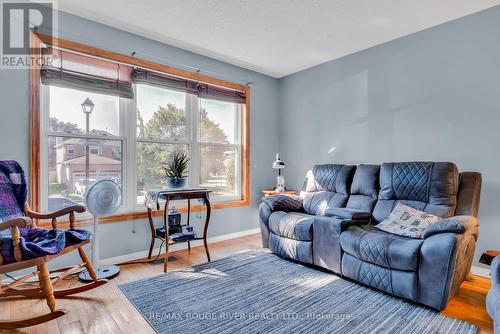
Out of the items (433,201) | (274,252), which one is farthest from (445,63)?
(274,252)

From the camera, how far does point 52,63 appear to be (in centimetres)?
254

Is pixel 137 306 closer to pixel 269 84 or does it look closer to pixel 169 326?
pixel 169 326

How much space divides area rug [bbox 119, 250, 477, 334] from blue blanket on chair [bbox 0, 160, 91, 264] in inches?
25.7

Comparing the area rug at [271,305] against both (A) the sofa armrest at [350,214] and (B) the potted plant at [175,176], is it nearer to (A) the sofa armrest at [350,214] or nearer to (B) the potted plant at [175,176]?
(A) the sofa armrest at [350,214]

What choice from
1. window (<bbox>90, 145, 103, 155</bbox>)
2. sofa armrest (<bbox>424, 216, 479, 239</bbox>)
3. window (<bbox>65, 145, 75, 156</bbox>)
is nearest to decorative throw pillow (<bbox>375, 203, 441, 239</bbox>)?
sofa armrest (<bbox>424, 216, 479, 239</bbox>)

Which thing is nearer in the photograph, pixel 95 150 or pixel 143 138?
pixel 95 150

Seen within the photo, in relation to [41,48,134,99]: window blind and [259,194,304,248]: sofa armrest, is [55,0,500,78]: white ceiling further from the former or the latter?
[259,194,304,248]: sofa armrest

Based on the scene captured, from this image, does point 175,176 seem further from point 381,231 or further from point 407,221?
point 407,221

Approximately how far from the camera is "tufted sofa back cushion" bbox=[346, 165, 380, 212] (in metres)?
2.85

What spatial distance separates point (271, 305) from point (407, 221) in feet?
4.59

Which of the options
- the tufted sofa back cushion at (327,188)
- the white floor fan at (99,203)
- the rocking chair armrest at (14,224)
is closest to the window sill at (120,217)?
the white floor fan at (99,203)

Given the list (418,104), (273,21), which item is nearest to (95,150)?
(273,21)

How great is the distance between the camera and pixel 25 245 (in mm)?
1689

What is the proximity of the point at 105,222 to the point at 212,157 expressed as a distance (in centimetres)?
154
